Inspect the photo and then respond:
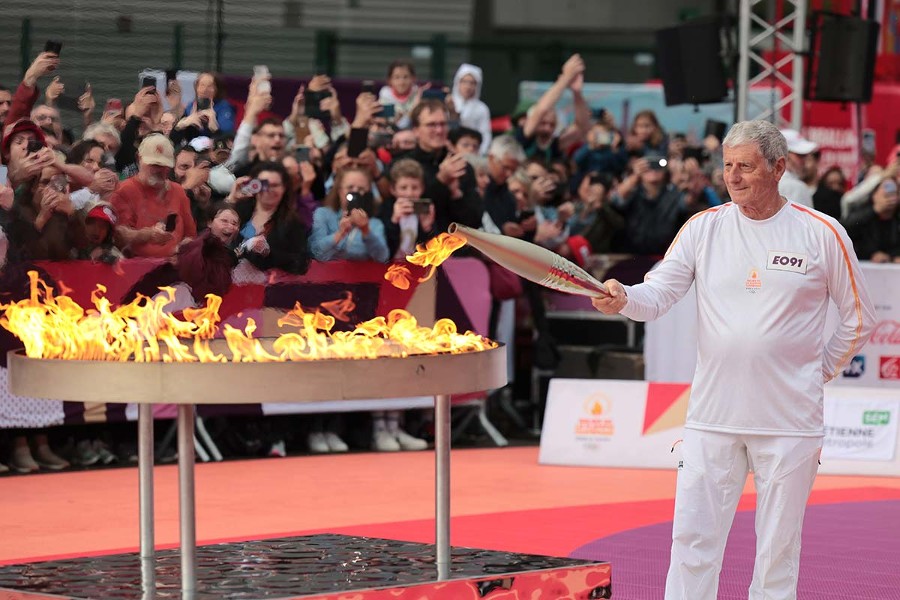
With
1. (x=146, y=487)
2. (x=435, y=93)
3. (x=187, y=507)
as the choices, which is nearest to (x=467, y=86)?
(x=435, y=93)

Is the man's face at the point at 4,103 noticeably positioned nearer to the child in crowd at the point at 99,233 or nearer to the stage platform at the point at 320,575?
the child in crowd at the point at 99,233

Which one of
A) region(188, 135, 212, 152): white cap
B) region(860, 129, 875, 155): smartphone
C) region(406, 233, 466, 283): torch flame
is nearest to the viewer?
region(406, 233, 466, 283): torch flame

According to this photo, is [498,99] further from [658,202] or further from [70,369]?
[70,369]

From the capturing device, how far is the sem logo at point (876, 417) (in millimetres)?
11180

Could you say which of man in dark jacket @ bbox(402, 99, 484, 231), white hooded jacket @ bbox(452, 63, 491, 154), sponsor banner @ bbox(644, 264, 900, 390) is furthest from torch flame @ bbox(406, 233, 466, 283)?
white hooded jacket @ bbox(452, 63, 491, 154)

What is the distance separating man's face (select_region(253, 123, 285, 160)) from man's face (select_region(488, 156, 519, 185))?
2.23 meters

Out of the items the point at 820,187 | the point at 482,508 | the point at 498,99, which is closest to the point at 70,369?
the point at 482,508

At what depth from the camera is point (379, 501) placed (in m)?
9.53

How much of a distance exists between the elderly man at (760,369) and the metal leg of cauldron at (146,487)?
62.8 inches

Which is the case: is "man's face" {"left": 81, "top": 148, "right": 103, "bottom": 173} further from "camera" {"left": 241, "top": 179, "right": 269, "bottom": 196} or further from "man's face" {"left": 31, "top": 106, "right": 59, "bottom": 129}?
"camera" {"left": 241, "top": 179, "right": 269, "bottom": 196}

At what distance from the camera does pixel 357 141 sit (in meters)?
11.9

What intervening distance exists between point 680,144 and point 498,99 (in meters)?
7.99

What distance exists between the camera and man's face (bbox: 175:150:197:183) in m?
10.6

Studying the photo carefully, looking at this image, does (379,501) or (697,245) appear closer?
(697,245)
